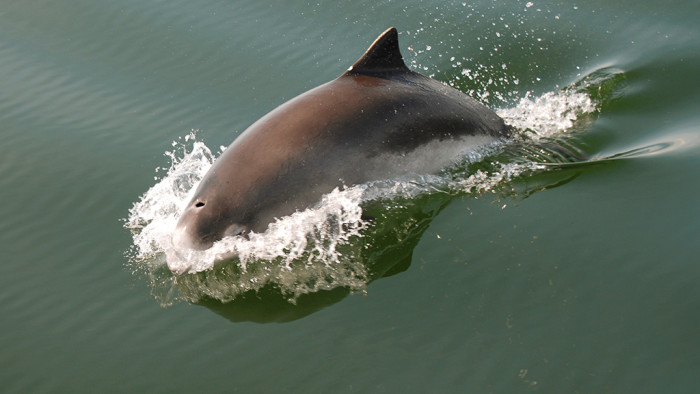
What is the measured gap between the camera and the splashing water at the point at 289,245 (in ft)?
18.6

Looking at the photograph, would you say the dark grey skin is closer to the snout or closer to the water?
the snout

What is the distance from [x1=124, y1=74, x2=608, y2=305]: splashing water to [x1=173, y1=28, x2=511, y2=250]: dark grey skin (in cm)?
10

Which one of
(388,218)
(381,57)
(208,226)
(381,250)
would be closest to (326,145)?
(388,218)

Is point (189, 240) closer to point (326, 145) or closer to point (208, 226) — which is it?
point (208, 226)

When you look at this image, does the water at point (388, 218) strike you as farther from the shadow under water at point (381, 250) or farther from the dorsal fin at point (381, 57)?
the dorsal fin at point (381, 57)

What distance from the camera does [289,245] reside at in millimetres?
5891

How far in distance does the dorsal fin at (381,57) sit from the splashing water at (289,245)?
1102mm

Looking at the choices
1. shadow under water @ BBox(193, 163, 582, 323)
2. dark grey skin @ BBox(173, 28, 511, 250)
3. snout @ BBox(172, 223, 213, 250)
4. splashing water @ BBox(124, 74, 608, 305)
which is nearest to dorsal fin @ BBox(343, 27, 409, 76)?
dark grey skin @ BBox(173, 28, 511, 250)

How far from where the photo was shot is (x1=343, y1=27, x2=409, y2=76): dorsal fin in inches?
266

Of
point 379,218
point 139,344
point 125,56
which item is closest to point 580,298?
point 379,218

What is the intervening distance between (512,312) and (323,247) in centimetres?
170

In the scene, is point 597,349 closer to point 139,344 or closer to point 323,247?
point 323,247

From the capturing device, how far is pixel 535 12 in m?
9.88

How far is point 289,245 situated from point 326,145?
0.88 m
